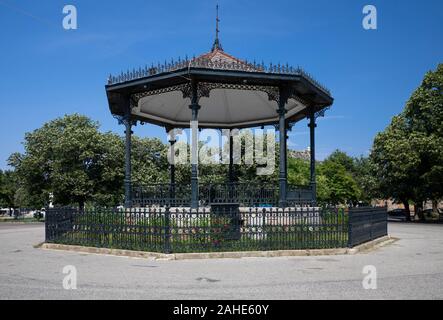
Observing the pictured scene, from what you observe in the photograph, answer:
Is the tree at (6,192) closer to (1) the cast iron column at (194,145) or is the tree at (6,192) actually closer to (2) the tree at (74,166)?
(2) the tree at (74,166)

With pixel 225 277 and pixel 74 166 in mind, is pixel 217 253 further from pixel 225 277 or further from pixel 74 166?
pixel 74 166

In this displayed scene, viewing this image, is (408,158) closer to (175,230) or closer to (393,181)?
(393,181)

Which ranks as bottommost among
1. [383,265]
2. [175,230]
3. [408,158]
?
[383,265]

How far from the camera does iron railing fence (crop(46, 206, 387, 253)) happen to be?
12.7 meters

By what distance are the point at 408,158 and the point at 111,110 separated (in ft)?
86.3

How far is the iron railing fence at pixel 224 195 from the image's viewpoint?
16516 millimetres

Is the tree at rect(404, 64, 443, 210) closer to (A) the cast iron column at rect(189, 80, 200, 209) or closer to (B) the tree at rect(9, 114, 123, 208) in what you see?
(A) the cast iron column at rect(189, 80, 200, 209)

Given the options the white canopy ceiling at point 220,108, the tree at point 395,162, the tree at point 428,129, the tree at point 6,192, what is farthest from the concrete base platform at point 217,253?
the tree at point 6,192

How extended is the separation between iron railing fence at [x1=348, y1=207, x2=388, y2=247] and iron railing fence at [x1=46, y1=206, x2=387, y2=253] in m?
0.03

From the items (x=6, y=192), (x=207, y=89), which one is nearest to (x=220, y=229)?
(x=207, y=89)

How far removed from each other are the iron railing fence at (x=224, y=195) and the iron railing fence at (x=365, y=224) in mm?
2320

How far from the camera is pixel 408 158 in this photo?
35781 millimetres

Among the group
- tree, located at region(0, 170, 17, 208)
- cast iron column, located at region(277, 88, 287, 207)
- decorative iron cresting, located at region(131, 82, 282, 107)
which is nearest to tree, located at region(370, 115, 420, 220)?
cast iron column, located at region(277, 88, 287, 207)
